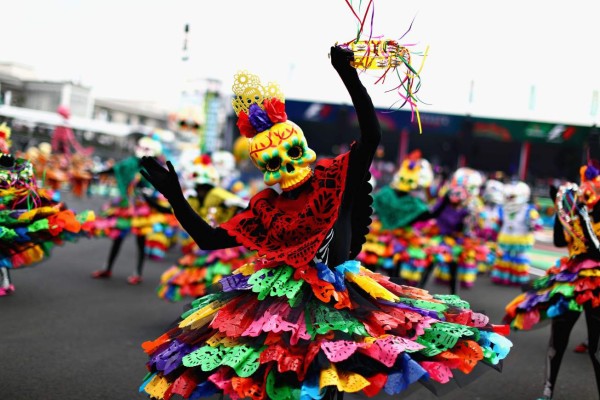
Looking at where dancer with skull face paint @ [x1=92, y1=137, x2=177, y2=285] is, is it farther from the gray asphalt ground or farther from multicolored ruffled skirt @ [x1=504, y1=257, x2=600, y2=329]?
multicolored ruffled skirt @ [x1=504, y1=257, x2=600, y2=329]

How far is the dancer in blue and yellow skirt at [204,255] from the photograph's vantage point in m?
6.19

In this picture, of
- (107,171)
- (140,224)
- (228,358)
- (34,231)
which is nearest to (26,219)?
(34,231)

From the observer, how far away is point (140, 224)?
8484mm

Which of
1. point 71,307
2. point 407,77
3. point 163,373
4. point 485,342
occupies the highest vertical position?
point 407,77

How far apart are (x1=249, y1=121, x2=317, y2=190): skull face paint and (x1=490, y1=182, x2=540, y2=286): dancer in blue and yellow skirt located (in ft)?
29.2

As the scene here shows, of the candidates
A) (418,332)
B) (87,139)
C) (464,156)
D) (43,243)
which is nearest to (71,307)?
(43,243)

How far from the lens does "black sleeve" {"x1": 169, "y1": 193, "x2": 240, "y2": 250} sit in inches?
112

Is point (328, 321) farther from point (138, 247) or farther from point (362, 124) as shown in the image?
point (138, 247)

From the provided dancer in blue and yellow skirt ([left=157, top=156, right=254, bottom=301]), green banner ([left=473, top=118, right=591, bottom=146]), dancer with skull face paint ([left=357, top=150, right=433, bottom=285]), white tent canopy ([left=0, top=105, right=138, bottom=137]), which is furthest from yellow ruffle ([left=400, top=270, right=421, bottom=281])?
green banner ([left=473, top=118, right=591, bottom=146])

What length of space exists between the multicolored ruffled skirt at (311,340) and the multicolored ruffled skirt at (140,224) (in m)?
5.57

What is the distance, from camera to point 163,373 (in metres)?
2.76

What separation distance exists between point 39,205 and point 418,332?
3.92 metres

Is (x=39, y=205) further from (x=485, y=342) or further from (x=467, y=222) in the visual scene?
(x=467, y=222)

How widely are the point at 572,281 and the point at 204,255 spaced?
3577 mm
